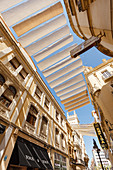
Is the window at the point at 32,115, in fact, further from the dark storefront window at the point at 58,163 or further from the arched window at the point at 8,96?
the dark storefront window at the point at 58,163

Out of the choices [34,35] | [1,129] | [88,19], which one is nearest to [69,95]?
[34,35]

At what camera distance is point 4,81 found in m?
7.19

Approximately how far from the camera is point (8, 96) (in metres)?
7.20

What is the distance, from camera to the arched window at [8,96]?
672cm

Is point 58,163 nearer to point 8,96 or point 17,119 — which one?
point 17,119

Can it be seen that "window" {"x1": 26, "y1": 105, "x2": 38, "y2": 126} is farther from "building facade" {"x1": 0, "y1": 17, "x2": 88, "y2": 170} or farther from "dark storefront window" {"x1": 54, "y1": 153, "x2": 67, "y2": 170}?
"dark storefront window" {"x1": 54, "y1": 153, "x2": 67, "y2": 170}

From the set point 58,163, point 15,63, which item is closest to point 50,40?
point 15,63

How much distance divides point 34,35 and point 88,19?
6.94 m

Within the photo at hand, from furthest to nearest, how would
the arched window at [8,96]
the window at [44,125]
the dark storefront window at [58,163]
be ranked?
the window at [44,125]
the dark storefront window at [58,163]
the arched window at [8,96]

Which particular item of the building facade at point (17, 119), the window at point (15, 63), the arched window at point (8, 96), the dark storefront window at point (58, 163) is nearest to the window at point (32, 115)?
the building facade at point (17, 119)

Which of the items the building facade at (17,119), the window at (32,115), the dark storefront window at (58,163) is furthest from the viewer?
the dark storefront window at (58,163)

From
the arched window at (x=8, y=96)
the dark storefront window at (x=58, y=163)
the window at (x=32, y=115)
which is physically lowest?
the dark storefront window at (x=58, y=163)

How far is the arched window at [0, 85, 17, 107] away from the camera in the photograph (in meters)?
Result: 6.72

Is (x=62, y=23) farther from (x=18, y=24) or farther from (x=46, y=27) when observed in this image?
(x=18, y=24)
